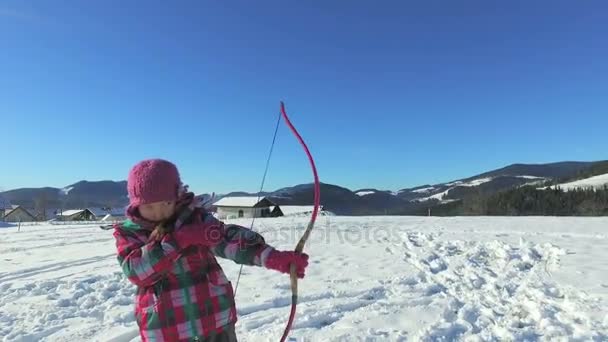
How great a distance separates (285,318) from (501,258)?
236 inches

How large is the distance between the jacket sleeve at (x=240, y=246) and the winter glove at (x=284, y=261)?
4cm

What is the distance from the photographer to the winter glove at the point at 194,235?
2.33 m

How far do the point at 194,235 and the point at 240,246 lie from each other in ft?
1.17

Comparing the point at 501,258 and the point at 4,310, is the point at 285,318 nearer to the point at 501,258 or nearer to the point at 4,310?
the point at 4,310

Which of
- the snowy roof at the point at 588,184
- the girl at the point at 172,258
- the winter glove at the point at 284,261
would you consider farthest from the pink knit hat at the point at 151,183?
the snowy roof at the point at 588,184

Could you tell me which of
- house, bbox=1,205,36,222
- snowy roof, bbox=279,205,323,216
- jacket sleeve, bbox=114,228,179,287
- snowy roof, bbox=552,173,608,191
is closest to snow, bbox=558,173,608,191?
snowy roof, bbox=552,173,608,191

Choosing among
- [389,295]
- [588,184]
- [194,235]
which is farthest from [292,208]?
[588,184]

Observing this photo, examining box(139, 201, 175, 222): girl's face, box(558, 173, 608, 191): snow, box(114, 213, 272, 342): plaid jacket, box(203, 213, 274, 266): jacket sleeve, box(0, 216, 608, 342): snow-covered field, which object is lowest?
box(0, 216, 608, 342): snow-covered field

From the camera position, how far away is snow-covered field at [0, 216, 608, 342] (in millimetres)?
5383

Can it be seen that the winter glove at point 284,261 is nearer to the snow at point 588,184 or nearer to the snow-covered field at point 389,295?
the snow-covered field at point 389,295

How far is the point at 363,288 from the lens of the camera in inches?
295

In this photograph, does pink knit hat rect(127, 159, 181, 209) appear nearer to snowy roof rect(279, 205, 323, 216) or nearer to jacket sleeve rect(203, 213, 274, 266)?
jacket sleeve rect(203, 213, 274, 266)

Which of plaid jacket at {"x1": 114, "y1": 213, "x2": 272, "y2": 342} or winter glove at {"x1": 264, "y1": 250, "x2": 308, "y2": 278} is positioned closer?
plaid jacket at {"x1": 114, "y1": 213, "x2": 272, "y2": 342}

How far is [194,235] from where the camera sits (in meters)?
2.33
